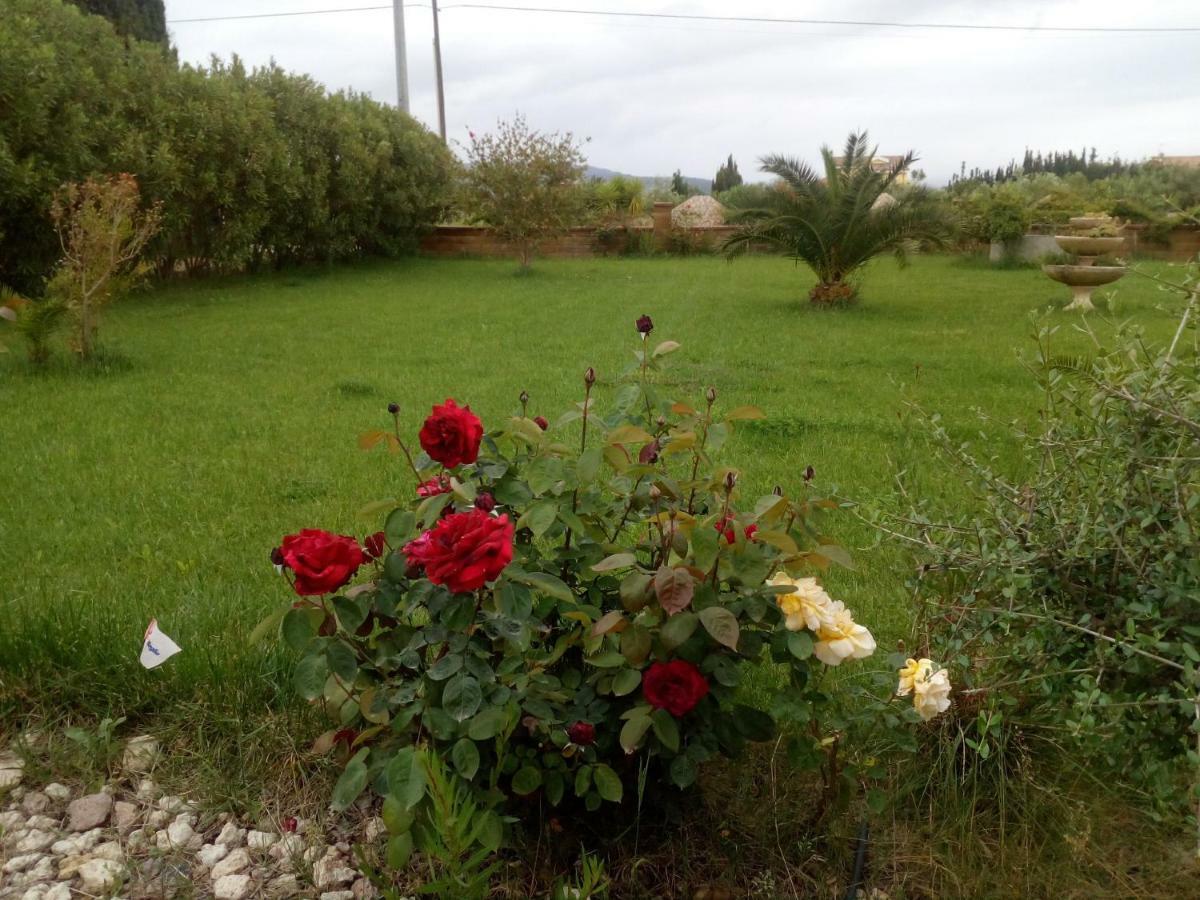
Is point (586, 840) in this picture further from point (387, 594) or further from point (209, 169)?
point (209, 169)

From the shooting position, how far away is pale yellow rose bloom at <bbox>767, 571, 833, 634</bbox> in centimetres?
166

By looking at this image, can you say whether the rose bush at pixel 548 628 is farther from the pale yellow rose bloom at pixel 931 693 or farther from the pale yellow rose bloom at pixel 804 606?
the pale yellow rose bloom at pixel 931 693

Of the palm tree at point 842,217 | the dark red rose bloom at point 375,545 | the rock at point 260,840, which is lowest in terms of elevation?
the rock at point 260,840

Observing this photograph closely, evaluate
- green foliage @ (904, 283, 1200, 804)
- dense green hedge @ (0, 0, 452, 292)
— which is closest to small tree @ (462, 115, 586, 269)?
dense green hedge @ (0, 0, 452, 292)

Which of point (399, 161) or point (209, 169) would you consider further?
point (399, 161)

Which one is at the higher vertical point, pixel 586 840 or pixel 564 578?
pixel 564 578

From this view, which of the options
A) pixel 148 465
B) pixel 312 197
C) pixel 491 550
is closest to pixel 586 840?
pixel 491 550

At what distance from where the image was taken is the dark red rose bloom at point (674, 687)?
1.62 m

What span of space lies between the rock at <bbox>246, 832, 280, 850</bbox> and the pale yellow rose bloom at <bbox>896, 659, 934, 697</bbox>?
Result: 1292mm

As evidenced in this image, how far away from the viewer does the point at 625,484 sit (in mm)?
1960

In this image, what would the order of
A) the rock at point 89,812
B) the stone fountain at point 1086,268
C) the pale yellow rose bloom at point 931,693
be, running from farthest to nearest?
the stone fountain at point 1086,268
the rock at point 89,812
the pale yellow rose bloom at point 931,693

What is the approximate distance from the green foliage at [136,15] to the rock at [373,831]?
1975 cm

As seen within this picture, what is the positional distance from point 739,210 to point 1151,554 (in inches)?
393

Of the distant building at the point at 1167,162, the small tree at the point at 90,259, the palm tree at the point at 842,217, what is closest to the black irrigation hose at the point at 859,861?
the small tree at the point at 90,259
